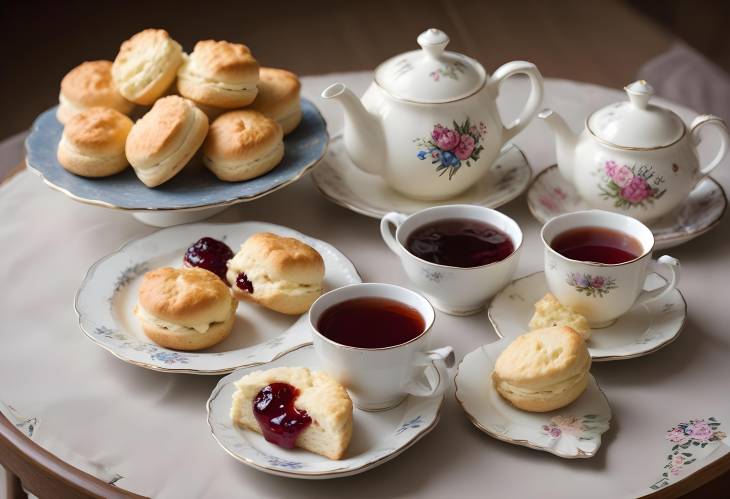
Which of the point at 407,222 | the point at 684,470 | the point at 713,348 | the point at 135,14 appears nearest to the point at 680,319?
the point at 713,348

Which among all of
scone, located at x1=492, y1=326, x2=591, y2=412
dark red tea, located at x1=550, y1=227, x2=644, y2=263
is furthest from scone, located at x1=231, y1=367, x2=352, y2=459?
dark red tea, located at x1=550, y1=227, x2=644, y2=263

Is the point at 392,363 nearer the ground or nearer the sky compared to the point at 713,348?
nearer the sky

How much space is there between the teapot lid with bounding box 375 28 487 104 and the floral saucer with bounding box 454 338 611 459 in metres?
0.55

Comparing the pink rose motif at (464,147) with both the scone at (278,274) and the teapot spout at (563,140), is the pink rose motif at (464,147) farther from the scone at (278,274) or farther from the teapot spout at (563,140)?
the scone at (278,274)

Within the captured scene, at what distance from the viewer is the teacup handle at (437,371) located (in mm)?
1185

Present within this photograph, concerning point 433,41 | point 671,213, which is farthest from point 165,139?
point 671,213

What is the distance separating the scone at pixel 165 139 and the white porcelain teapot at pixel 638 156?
0.61 metres

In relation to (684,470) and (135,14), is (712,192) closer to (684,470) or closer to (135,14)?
(684,470)

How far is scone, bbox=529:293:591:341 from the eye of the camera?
135 centimetres

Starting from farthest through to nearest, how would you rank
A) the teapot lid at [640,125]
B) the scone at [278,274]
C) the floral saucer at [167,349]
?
1. the teapot lid at [640,125]
2. the scone at [278,274]
3. the floral saucer at [167,349]

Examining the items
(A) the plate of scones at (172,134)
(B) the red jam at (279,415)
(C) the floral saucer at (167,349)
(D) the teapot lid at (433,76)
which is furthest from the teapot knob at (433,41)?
(B) the red jam at (279,415)

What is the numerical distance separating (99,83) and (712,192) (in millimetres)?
1150

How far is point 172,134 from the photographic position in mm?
1599

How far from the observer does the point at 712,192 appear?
1732mm
